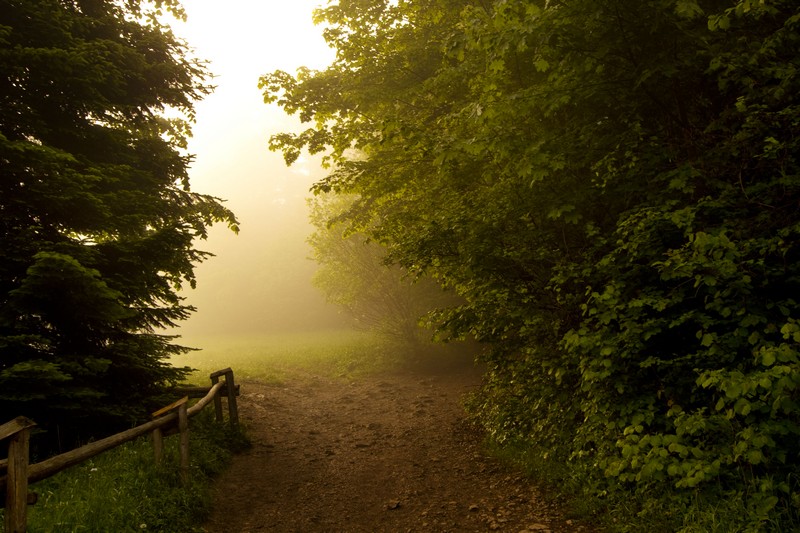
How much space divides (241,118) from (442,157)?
12419 centimetres

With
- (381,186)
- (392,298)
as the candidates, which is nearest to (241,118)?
(392,298)

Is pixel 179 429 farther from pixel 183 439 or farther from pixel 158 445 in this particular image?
pixel 158 445

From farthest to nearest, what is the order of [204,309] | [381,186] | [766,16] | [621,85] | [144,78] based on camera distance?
[204,309] < [381,186] < [144,78] < [621,85] < [766,16]

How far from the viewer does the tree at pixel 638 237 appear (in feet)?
15.5

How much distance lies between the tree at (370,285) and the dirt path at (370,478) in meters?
7.67

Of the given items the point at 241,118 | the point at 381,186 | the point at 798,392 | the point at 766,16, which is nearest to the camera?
the point at 798,392

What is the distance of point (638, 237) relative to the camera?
18.2 feet

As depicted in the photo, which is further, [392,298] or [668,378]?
[392,298]

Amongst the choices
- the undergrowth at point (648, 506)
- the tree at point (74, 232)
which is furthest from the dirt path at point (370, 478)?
the tree at point (74, 232)

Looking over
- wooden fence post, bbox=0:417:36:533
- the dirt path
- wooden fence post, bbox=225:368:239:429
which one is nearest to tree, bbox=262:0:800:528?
the dirt path

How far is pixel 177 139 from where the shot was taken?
1355cm

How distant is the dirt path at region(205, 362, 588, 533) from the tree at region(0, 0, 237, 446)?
2.49m

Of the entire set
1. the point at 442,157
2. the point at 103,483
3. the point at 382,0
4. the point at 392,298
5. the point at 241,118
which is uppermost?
the point at 241,118

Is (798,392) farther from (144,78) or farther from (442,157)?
(144,78)
